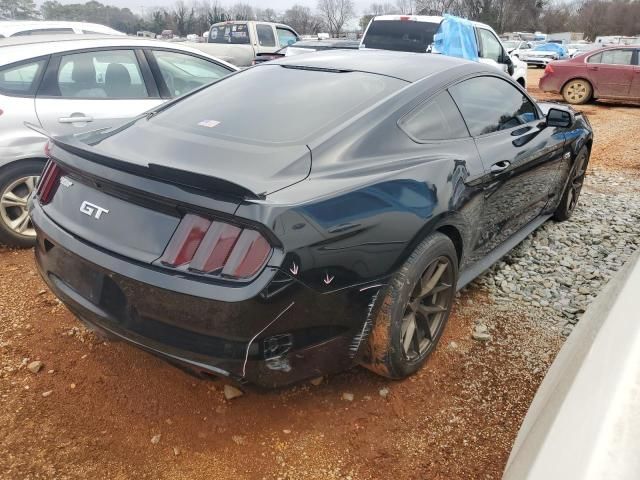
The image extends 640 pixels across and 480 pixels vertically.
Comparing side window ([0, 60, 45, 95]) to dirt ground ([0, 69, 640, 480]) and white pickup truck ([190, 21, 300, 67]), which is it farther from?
white pickup truck ([190, 21, 300, 67])

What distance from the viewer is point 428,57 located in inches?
125

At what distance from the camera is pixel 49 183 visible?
2381 mm

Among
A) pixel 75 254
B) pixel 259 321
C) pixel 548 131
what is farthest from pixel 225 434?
pixel 548 131

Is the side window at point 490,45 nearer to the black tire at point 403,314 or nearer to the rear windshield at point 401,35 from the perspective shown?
the rear windshield at point 401,35

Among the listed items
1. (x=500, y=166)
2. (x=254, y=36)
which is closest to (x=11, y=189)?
(x=500, y=166)

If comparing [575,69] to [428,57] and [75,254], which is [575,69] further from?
[75,254]

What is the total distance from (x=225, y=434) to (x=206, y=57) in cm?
381

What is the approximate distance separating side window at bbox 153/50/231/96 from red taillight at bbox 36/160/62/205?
94.4 inches

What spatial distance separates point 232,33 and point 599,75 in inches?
351

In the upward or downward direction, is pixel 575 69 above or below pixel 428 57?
below

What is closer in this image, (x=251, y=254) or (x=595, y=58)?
(x=251, y=254)

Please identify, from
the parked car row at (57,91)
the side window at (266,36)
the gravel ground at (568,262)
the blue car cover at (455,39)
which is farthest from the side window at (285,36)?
the gravel ground at (568,262)

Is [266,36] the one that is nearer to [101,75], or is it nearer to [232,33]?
[232,33]

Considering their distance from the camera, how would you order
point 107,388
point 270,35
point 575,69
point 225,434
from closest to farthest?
point 225,434 < point 107,388 < point 575,69 < point 270,35
